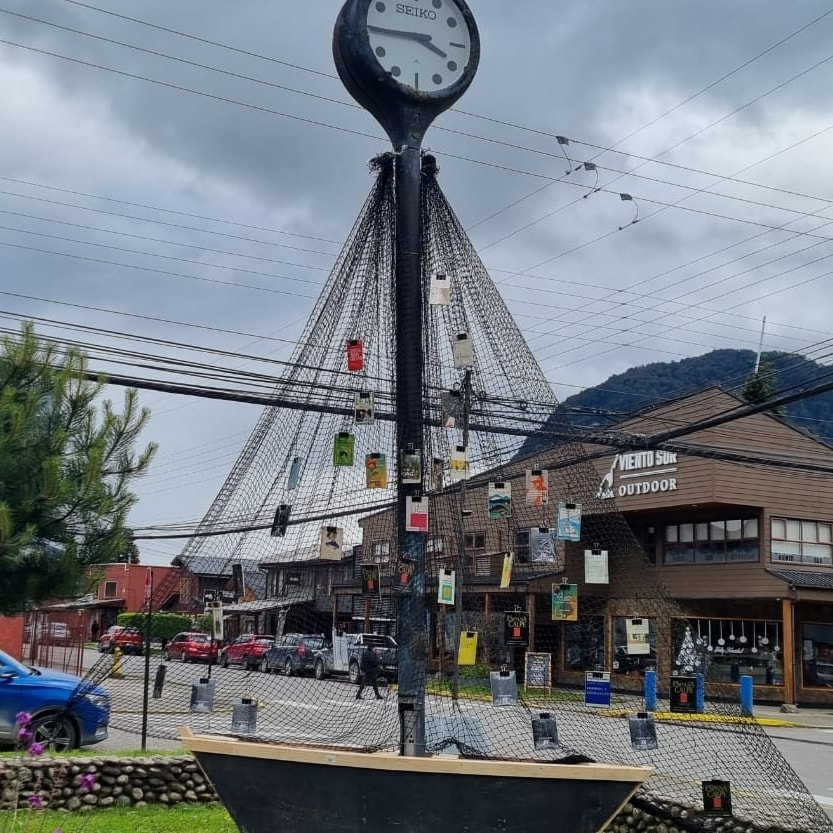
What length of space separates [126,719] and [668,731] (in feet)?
9.24

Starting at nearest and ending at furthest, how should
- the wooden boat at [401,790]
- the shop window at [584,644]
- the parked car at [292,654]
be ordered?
the wooden boat at [401,790] < the parked car at [292,654] < the shop window at [584,644]

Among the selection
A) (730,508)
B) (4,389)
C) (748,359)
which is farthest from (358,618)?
(748,359)

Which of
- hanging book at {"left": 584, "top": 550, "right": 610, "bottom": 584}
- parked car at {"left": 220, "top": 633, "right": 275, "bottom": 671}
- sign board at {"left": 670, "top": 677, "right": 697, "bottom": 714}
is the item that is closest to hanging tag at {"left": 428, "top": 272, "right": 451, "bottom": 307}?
hanging book at {"left": 584, "top": 550, "right": 610, "bottom": 584}

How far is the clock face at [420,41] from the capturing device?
4.58m

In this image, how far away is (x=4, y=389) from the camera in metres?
6.91

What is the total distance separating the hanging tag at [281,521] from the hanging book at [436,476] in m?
0.63

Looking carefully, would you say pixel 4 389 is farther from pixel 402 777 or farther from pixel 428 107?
pixel 402 777

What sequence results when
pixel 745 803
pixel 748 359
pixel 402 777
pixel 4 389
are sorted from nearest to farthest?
pixel 402 777
pixel 745 803
pixel 4 389
pixel 748 359

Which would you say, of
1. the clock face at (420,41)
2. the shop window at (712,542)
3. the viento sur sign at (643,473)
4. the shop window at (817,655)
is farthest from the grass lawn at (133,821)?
the shop window at (817,655)

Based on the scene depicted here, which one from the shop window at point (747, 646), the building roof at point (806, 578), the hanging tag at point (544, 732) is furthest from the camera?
the shop window at point (747, 646)

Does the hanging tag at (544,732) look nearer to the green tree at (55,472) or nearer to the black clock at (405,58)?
the black clock at (405,58)

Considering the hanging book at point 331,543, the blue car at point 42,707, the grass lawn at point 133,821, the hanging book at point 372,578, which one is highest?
the hanging book at point 331,543

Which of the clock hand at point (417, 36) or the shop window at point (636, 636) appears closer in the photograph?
the shop window at point (636, 636)

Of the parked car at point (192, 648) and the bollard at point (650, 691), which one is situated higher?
the parked car at point (192, 648)
